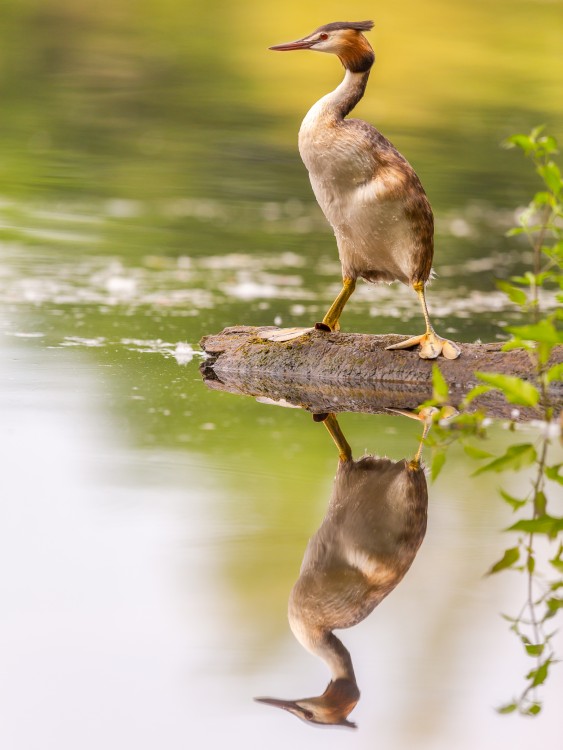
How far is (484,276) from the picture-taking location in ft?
22.9

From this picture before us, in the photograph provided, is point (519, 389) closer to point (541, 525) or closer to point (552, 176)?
point (541, 525)

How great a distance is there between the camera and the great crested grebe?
13.4ft

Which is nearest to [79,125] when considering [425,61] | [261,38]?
[261,38]

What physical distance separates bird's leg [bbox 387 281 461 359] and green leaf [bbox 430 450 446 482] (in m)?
0.92

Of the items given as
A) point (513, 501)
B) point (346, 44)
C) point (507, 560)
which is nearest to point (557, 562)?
point (507, 560)

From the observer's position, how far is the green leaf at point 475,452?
3267 millimetres

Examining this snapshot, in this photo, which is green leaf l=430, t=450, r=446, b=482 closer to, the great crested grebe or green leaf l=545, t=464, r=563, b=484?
green leaf l=545, t=464, r=563, b=484

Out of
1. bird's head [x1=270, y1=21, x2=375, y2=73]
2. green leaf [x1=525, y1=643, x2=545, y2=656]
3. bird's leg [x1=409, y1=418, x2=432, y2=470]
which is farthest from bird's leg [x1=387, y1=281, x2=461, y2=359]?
green leaf [x1=525, y1=643, x2=545, y2=656]

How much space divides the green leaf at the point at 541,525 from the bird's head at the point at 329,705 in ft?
2.57

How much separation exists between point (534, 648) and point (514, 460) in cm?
113

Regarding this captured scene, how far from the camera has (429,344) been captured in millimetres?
4250

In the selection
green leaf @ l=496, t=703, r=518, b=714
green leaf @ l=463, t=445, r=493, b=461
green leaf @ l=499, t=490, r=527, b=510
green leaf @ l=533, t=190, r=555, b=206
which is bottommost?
green leaf @ l=463, t=445, r=493, b=461

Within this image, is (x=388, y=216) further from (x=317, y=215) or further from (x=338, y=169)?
(x=317, y=215)

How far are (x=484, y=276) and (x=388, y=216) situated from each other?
295cm
